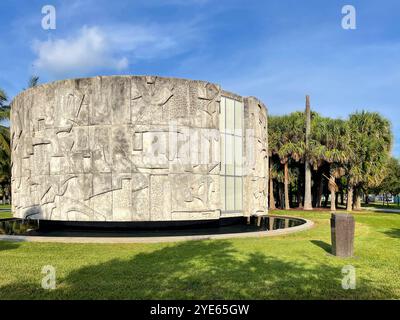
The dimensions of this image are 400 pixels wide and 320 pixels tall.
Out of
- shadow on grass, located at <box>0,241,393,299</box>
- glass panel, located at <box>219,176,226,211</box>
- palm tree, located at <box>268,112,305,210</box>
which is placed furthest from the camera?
palm tree, located at <box>268,112,305,210</box>

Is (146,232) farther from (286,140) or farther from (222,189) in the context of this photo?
(286,140)

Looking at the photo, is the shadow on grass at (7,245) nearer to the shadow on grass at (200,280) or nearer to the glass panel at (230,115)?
the shadow on grass at (200,280)

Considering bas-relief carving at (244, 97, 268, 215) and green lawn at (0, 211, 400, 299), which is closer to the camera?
green lawn at (0, 211, 400, 299)

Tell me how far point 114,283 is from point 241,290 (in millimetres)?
2690

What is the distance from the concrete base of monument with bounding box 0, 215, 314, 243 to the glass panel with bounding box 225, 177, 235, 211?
1.24 m

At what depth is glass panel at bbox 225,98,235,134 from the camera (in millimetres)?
18609

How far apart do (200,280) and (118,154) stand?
30.9ft

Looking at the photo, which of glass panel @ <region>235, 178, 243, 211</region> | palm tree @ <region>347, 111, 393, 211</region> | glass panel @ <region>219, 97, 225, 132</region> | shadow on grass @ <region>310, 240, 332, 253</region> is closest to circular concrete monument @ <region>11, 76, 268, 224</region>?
glass panel @ <region>219, 97, 225, 132</region>

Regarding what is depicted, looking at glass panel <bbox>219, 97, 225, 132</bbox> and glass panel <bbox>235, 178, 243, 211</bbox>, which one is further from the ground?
glass panel <bbox>219, 97, 225, 132</bbox>

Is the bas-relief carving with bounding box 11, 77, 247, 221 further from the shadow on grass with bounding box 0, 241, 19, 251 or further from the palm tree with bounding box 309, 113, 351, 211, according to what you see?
the palm tree with bounding box 309, 113, 351, 211

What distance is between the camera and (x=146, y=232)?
1734 cm

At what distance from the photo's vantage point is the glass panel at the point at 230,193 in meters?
18.3

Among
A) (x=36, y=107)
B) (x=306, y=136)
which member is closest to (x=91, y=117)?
(x=36, y=107)

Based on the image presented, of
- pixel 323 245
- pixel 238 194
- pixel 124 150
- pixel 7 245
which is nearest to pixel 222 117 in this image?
pixel 238 194
